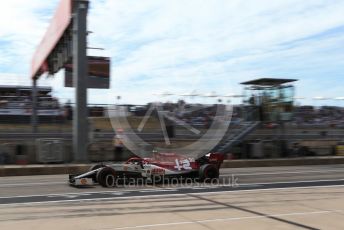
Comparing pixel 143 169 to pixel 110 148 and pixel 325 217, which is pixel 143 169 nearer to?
pixel 325 217

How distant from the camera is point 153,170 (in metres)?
14.9

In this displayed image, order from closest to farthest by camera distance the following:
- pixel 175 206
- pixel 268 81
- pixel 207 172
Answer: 1. pixel 175 206
2. pixel 207 172
3. pixel 268 81

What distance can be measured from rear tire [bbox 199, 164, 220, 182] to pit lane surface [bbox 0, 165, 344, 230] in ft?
2.71

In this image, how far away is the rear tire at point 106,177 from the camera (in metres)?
14.2

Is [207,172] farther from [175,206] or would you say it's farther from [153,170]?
[175,206]

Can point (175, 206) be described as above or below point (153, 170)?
below

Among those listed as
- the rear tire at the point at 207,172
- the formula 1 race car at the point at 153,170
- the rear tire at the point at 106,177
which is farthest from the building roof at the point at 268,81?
the rear tire at the point at 106,177

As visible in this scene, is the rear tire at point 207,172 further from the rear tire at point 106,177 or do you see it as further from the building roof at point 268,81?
the building roof at point 268,81

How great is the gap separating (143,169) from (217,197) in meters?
3.09

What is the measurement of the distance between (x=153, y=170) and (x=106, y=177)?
1415mm

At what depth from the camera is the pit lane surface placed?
895cm

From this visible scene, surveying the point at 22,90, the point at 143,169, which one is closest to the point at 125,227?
the point at 143,169

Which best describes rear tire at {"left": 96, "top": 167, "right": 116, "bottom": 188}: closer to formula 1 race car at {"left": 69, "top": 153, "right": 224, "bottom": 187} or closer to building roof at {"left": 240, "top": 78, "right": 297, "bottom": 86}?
formula 1 race car at {"left": 69, "top": 153, "right": 224, "bottom": 187}

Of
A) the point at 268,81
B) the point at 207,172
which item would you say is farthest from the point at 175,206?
the point at 268,81
